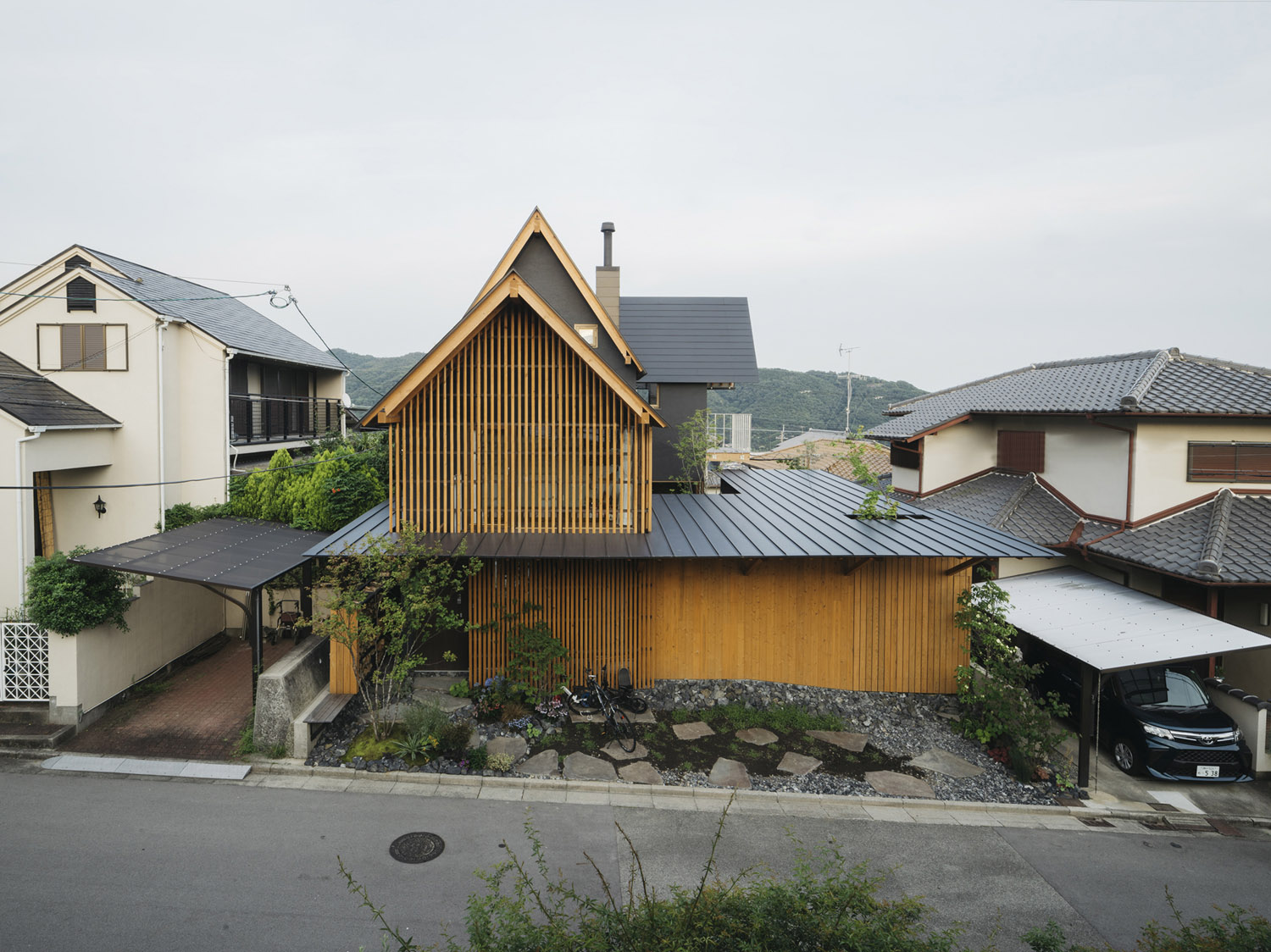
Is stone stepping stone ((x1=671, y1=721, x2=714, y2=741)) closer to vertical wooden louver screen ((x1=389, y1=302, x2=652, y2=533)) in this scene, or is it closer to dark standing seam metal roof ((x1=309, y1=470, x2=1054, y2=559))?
dark standing seam metal roof ((x1=309, y1=470, x2=1054, y2=559))

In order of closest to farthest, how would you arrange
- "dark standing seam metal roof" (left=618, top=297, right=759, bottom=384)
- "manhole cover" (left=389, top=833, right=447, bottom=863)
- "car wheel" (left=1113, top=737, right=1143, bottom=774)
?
1. "manhole cover" (left=389, top=833, right=447, bottom=863)
2. "car wheel" (left=1113, top=737, right=1143, bottom=774)
3. "dark standing seam metal roof" (left=618, top=297, right=759, bottom=384)

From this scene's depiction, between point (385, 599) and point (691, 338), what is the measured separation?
13014 millimetres

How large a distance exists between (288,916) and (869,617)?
9.12 m

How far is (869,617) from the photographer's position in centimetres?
1097

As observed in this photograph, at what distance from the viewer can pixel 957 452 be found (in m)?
20.5

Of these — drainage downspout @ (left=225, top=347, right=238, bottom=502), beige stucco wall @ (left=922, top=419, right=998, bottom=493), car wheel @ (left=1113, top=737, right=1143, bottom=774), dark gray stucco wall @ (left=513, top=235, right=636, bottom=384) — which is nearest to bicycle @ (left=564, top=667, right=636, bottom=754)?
car wheel @ (left=1113, top=737, right=1143, bottom=774)

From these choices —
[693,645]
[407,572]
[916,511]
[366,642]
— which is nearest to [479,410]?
[407,572]

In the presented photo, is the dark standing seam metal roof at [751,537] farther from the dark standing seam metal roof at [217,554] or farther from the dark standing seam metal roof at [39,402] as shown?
the dark standing seam metal roof at [39,402]

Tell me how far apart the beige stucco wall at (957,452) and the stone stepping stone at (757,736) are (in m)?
13.6

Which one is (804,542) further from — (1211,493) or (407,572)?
(1211,493)

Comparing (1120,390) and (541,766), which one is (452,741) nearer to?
(541,766)

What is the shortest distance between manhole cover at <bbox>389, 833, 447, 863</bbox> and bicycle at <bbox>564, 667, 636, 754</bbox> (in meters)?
3.01

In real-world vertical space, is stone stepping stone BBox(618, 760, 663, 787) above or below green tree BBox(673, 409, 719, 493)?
below

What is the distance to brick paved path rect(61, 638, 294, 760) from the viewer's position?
926 cm
